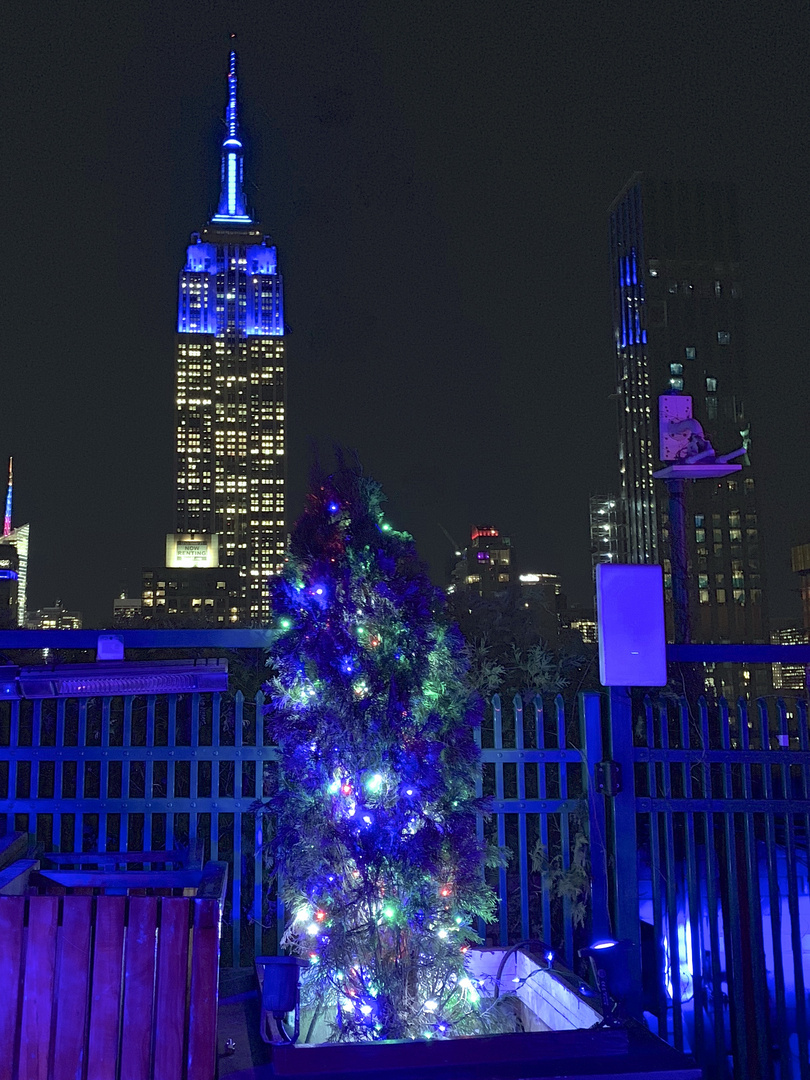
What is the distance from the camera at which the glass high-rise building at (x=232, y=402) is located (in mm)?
183375

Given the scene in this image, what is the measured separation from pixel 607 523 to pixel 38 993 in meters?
179

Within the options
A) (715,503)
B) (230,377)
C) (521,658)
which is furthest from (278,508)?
(521,658)

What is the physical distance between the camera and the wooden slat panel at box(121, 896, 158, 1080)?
128 inches

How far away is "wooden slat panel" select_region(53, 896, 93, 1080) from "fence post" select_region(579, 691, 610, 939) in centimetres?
269

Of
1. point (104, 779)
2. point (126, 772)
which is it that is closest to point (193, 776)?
point (126, 772)

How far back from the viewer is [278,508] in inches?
7392

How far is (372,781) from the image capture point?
12.9 ft

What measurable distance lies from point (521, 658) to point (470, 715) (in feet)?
4.89

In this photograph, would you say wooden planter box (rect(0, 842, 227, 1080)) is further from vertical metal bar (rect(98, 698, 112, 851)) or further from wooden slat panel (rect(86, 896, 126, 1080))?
vertical metal bar (rect(98, 698, 112, 851))

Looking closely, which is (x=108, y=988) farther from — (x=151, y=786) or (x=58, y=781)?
(x=58, y=781)

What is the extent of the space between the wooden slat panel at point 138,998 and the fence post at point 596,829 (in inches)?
98.1

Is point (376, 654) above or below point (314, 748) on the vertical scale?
above

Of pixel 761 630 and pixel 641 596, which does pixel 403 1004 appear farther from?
pixel 761 630

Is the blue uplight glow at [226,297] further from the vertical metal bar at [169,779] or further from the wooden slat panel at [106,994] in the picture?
the wooden slat panel at [106,994]
